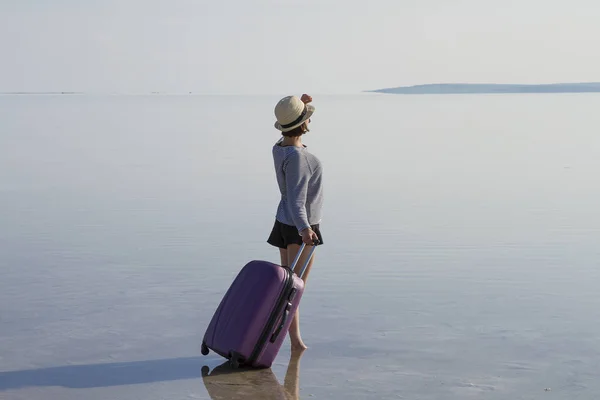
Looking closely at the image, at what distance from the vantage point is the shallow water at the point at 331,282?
539 centimetres

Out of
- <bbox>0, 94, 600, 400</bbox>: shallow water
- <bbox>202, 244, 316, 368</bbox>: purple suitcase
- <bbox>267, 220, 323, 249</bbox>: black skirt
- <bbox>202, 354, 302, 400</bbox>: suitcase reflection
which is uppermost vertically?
<bbox>267, 220, 323, 249</bbox>: black skirt

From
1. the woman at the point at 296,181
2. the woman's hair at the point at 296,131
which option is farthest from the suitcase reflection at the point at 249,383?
the woman's hair at the point at 296,131

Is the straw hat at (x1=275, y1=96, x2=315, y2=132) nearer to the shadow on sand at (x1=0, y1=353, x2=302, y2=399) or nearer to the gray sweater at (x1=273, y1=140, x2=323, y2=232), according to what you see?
the gray sweater at (x1=273, y1=140, x2=323, y2=232)

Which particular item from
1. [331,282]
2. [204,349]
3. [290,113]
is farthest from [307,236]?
[331,282]

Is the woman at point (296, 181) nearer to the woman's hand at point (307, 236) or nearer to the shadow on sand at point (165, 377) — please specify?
the woman's hand at point (307, 236)

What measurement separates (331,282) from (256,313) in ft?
7.86

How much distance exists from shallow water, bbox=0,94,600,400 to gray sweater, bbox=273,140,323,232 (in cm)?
74

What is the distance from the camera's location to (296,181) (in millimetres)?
5465

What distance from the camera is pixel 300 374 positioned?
5.45 metres

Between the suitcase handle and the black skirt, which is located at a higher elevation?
the black skirt

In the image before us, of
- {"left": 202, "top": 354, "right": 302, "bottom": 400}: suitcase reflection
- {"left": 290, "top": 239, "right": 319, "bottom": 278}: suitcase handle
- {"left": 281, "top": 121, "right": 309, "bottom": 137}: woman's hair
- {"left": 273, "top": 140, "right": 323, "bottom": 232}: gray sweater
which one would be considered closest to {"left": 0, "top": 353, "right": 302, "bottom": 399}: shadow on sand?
{"left": 202, "top": 354, "right": 302, "bottom": 400}: suitcase reflection

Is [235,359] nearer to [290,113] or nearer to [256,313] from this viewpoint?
[256,313]

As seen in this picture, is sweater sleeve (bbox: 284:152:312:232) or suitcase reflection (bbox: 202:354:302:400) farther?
sweater sleeve (bbox: 284:152:312:232)

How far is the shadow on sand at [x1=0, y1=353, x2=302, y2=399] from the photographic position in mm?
5191
